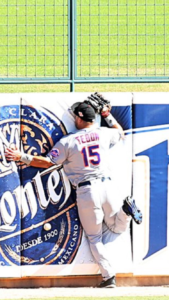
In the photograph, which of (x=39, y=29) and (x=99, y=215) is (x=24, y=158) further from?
(x=39, y=29)

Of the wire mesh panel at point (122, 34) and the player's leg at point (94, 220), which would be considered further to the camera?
the wire mesh panel at point (122, 34)

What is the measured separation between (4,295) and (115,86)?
15.2 ft

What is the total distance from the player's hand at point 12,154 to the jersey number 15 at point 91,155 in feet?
2.27

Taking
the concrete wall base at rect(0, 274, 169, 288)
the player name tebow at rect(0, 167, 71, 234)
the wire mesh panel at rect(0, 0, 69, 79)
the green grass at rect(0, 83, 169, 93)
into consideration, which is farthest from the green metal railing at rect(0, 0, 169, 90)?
the concrete wall base at rect(0, 274, 169, 288)

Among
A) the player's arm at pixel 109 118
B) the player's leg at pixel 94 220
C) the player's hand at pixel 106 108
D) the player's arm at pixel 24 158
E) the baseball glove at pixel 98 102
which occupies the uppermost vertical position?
the baseball glove at pixel 98 102

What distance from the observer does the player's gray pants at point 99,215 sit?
9273mm

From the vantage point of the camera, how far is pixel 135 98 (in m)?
9.38

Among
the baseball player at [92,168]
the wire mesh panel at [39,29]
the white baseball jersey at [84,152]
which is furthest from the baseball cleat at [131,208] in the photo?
the wire mesh panel at [39,29]

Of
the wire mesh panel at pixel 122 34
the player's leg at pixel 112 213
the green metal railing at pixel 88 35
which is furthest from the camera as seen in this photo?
the wire mesh panel at pixel 122 34

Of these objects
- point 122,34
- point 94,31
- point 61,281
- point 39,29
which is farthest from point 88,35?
point 61,281

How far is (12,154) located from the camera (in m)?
9.27

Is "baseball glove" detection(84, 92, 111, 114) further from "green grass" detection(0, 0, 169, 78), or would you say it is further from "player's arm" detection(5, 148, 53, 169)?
"green grass" detection(0, 0, 169, 78)

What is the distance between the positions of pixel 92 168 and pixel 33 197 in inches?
29.0

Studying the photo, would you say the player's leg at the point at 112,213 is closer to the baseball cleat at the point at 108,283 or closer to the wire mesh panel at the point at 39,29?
the baseball cleat at the point at 108,283
